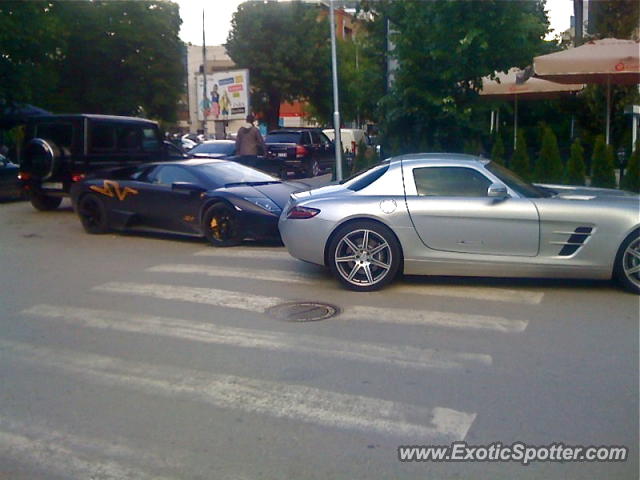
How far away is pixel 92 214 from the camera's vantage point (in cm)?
1347

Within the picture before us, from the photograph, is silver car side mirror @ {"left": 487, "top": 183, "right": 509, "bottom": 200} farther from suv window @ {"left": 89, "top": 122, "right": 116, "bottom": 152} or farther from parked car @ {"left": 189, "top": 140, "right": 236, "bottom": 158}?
parked car @ {"left": 189, "top": 140, "right": 236, "bottom": 158}

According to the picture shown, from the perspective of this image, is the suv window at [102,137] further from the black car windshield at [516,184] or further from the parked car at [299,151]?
the black car windshield at [516,184]

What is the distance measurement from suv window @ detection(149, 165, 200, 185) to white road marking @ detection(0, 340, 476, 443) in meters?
5.97

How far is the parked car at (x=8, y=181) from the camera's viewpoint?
65.1ft

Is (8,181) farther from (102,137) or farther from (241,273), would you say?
(241,273)

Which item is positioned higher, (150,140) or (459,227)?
(150,140)

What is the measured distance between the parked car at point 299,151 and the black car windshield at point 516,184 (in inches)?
630

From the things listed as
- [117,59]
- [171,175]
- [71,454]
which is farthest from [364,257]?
[117,59]

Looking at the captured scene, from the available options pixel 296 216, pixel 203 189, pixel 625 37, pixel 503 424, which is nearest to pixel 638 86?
pixel 625 37

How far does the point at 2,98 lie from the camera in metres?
28.3

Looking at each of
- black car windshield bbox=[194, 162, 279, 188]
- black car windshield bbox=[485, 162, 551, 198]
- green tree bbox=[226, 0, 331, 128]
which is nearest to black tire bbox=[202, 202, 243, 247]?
black car windshield bbox=[194, 162, 279, 188]

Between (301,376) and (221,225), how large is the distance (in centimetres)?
607

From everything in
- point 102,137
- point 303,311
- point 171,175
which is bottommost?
point 303,311

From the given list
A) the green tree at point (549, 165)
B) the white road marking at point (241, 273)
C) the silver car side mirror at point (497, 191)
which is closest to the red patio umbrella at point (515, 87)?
the green tree at point (549, 165)
